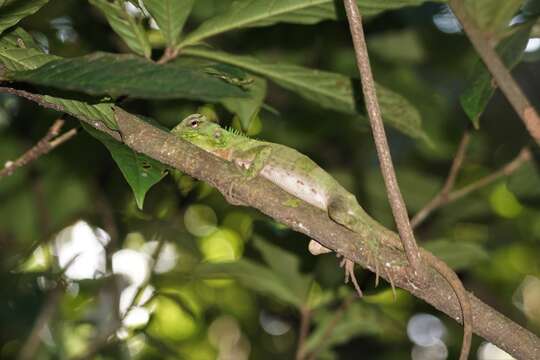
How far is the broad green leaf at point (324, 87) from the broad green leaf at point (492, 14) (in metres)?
0.56

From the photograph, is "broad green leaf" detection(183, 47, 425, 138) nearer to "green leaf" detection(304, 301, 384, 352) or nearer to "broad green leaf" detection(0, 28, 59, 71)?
"broad green leaf" detection(0, 28, 59, 71)

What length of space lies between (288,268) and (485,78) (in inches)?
70.9

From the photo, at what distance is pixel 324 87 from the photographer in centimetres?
304

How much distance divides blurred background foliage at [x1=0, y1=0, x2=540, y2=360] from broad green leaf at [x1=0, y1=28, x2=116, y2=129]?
Result: 13 centimetres

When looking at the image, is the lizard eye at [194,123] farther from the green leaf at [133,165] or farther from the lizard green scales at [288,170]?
the green leaf at [133,165]

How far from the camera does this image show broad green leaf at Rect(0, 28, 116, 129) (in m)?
1.96

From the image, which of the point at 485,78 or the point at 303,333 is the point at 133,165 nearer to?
the point at 485,78

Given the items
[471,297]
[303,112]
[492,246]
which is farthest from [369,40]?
[471,297]

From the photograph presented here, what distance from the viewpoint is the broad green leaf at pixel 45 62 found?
1964 mm

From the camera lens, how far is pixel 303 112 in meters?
5.77

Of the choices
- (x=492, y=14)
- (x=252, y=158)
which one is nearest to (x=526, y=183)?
(x=492, y=14)

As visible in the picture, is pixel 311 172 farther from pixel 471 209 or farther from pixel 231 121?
pixel 471 209

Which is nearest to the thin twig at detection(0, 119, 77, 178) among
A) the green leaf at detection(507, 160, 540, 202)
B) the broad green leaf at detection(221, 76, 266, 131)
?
the broad green leaf at detection(221, 76, 266, 131)

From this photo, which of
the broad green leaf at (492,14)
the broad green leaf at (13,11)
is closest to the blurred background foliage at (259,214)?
the broad green leaf at (492,14)
